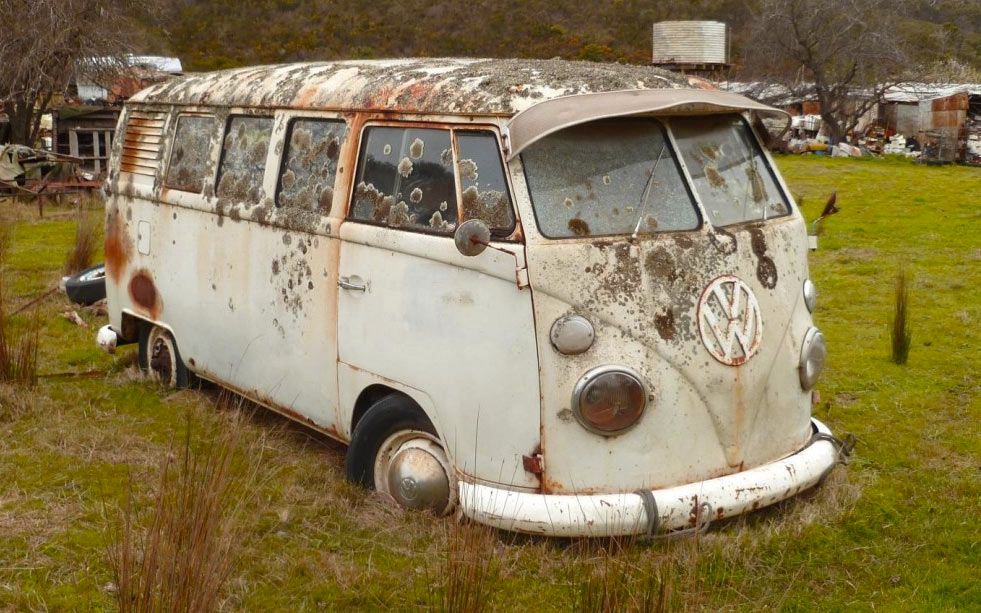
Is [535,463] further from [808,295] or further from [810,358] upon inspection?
[808,295]

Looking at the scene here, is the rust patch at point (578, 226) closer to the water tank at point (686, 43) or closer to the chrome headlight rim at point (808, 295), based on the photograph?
the chrome headlight rim at point (808, 295)

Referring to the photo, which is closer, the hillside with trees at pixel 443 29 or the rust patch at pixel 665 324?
the rust patch at pixel 665 324

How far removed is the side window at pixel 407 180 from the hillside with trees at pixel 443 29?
40011 mm

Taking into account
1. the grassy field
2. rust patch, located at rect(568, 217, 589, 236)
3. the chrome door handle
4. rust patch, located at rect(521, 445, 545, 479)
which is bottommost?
the grassy field

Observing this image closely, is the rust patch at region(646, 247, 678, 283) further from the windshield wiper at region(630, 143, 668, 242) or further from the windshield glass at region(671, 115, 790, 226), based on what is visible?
the windshield glass at region(671, 115, 790, 226)

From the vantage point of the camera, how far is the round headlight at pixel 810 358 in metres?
4.75

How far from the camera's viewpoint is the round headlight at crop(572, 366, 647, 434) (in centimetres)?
416

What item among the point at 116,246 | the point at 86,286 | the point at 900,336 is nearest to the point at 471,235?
the point at 116,246

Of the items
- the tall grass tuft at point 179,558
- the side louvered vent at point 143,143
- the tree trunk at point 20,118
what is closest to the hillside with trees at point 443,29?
the tree trunk at point 20,118

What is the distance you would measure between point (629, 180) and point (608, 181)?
10 centimetres

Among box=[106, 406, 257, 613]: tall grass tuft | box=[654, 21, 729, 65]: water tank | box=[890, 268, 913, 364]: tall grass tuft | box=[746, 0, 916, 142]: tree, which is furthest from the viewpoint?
box=[746, 0, 916, 142]: tree

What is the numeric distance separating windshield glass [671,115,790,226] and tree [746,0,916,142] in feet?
79.1

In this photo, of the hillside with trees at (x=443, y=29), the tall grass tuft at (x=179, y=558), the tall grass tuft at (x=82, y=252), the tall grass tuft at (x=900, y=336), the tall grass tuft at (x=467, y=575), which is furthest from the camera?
the hillside with trees at (x=443, y=29)

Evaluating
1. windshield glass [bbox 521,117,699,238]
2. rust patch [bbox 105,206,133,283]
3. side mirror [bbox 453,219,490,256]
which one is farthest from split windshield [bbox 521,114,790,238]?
rust patch [bbox 105,206,133,283]
